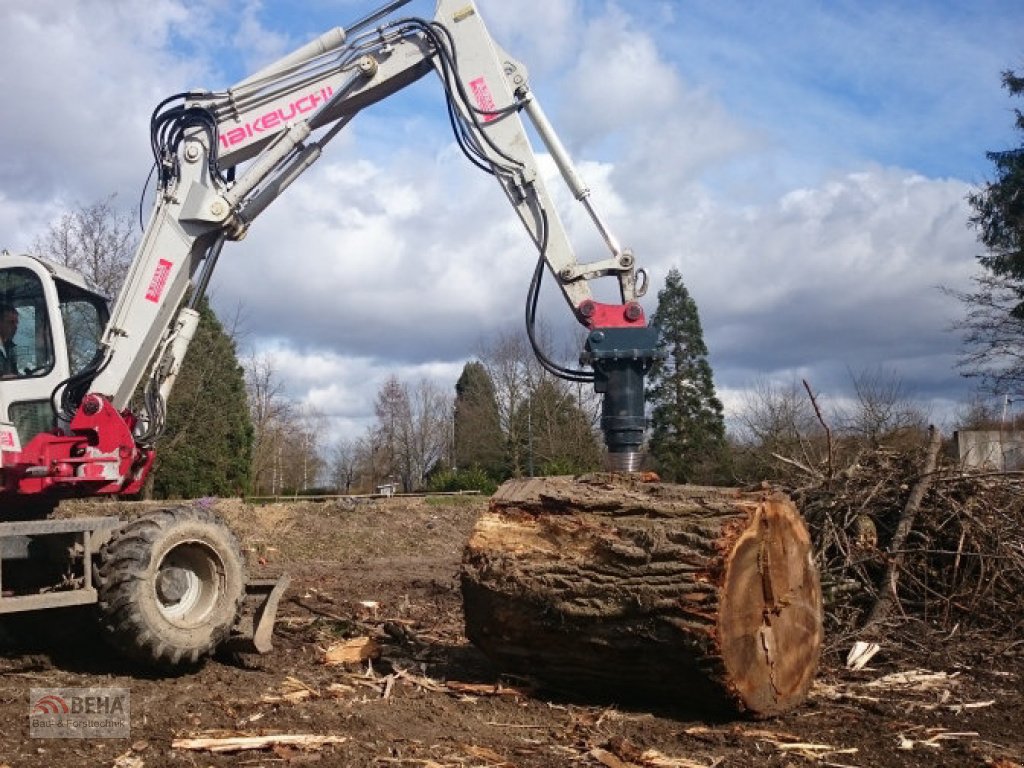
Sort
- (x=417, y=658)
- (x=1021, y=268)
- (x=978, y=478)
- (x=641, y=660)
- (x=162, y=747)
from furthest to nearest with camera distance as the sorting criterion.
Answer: (x=1021, y=268) < (x=978, y=478) < (x=417, y=658) < (x=641, y=660) < (x=162, y=747)

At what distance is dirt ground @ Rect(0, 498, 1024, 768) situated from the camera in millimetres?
5449

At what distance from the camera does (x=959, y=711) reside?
6.50 metres

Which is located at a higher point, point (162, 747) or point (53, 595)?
point (53, 595)

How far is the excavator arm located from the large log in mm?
1680

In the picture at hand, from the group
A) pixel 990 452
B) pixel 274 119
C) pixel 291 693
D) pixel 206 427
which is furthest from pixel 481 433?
pixel 291 693

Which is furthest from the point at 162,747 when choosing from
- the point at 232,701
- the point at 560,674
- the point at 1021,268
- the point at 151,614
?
the point at 1021,268

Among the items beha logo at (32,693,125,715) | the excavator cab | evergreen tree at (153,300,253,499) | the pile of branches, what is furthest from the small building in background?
evergreen tree at (153,300,253,499)

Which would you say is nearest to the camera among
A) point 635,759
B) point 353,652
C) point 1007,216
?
point 635,759

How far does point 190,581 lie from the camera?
7.72m

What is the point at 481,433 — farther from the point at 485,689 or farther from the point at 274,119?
the point at 485,689

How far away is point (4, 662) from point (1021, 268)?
25579 mm

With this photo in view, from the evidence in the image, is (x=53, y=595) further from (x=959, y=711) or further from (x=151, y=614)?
(x=959, y=711)

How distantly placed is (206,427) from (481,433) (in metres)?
19.2

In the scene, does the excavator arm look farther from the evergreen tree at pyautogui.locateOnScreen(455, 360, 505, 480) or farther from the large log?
the evergreen tree at pyautogui.locateOnScreen(455, 360, 505, 480)
